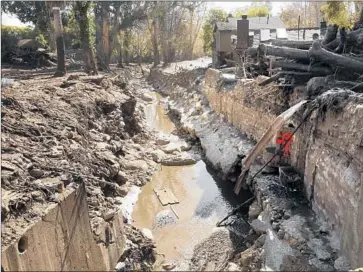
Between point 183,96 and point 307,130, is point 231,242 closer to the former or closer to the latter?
point 307,130

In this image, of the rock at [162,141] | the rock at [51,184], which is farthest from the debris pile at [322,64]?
the rock at [51,184]

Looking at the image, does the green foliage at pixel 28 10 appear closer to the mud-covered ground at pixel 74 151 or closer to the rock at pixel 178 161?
the mud-covered ground at pixel 74 151

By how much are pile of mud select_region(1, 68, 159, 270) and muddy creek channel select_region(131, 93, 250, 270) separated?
0.59 metres

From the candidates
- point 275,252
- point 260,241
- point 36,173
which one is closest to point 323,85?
point 260,241

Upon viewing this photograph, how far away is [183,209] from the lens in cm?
1062

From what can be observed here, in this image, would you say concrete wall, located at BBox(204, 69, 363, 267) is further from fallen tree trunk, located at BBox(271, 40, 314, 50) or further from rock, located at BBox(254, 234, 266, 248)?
fallen tree trunk, located at BBox(271, 40, 314, 50)

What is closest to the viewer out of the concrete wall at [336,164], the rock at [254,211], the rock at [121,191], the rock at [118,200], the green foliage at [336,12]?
the concrete wall at [336,164]

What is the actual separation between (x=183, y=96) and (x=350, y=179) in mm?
18165

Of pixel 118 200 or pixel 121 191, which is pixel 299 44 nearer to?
pixel 121 191

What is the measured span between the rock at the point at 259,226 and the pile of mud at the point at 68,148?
2.52 m

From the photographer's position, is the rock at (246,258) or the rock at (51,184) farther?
the rock at (246,258)

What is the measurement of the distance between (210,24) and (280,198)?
92.6ft

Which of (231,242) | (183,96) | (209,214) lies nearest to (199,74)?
(183,96)

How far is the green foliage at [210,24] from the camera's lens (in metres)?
33.7
